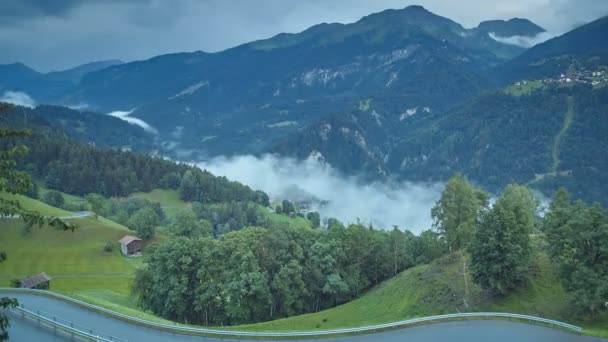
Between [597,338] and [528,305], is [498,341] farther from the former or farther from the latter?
[528,305]

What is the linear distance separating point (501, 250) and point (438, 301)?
9.85 meters

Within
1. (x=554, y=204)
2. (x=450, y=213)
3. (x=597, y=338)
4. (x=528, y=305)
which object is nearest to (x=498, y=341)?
(x=597, y=338)

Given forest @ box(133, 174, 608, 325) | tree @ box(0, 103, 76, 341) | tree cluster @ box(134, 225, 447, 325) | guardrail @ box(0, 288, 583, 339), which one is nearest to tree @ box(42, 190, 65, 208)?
tree cluster @ box(134, 225, 447, 325)

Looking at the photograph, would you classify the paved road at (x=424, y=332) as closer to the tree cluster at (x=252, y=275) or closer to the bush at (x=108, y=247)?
the tree cluster at (x=252, y=275)

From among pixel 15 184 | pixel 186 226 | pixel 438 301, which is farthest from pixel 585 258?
pixel 186 226

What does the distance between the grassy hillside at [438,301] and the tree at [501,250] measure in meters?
1.94

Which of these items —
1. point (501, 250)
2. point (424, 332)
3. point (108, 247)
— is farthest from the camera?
point (108, 247)

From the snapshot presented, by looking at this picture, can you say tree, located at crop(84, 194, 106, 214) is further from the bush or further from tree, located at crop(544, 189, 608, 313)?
tree, located at crop(544, 189, 608, 313)

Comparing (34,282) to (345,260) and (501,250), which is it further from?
(501,250)

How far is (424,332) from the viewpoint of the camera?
40594 mm

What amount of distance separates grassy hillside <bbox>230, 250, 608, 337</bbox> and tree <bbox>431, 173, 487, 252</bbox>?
9.42ft

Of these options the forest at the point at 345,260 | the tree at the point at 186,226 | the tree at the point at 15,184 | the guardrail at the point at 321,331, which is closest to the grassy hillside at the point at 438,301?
the forest at the point at 345,260

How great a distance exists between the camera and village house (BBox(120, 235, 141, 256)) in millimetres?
113562

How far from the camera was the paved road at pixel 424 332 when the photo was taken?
38594 millimetres
